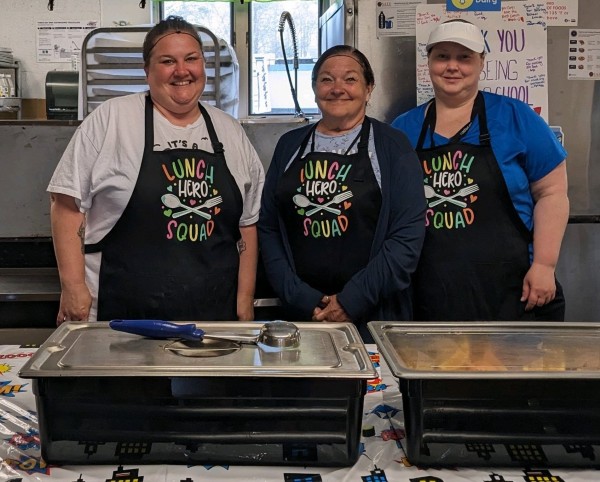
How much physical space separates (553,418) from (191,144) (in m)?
1.11

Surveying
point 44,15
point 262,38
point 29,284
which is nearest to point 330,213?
point 29,284

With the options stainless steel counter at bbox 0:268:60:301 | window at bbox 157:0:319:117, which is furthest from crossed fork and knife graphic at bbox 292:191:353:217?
Result: window at bbox 157:0:319:117

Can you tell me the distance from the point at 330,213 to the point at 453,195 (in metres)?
0.35

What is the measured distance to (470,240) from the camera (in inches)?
65.7

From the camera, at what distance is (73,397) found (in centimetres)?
68

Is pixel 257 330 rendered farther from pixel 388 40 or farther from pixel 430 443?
pixel 388 40

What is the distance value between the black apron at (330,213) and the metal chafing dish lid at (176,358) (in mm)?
736

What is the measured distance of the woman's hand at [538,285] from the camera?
5.49 ft

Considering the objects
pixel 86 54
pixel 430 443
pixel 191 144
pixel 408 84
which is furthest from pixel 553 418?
pixel 86 54

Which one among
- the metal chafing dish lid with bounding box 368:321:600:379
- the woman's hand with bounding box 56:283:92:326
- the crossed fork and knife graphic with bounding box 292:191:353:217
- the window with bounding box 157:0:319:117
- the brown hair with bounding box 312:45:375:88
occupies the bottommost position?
the woman's hand with bounding box 56:283:92:326

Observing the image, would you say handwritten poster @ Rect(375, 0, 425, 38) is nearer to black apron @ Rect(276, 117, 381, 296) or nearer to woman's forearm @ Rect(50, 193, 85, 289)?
Answer: black apron @ Rect(276, 117, 381, 296)

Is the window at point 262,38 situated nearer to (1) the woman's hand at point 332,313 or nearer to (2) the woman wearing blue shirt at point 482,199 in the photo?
(2) the woman wearing blue shirt at point 482,199

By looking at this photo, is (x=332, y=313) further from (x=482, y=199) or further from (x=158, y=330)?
(x=158, y=330)

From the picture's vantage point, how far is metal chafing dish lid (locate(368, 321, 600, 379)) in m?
0.69
